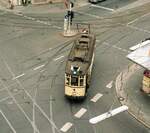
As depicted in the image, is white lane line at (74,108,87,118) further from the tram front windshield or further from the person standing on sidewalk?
the person standing on sidewalk

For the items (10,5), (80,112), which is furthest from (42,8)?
(80,112)

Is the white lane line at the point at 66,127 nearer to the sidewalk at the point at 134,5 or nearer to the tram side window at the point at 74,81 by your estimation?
the tram side window at the point at 74,81

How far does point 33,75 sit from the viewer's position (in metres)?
43.8

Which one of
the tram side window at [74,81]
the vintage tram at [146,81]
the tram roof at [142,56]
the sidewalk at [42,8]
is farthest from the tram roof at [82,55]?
the sidewalk at [42,8]

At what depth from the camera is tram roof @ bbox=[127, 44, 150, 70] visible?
128 ft

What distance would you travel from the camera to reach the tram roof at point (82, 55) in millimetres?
39062

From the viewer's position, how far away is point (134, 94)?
4134 cm

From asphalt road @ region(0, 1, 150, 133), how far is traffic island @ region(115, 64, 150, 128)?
714mm

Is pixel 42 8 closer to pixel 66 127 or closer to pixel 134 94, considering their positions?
pixel 134 94

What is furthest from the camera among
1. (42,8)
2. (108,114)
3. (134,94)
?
(42,8)

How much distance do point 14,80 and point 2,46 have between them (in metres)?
8.52

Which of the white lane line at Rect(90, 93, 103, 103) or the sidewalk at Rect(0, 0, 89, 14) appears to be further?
the sidewalk at Rect(0, 0, 89, 14)

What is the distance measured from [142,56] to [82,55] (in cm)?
574

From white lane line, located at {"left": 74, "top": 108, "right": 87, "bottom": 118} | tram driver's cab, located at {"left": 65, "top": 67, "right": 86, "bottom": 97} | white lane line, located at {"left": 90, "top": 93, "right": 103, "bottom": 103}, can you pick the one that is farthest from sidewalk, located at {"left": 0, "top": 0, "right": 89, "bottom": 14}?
white lane line, located at {"left": 74, "top": 108, "right": 87, "bottom": 118}
